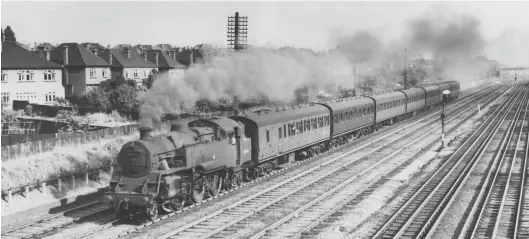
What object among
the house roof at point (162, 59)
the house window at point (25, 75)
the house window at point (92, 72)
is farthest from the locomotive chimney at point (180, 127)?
the house roof at point (162, 59)

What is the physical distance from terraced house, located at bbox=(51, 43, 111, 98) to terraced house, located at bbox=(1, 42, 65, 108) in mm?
1069

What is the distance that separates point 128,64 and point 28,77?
13605 mm

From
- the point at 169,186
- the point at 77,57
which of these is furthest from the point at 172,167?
the point at 77,57

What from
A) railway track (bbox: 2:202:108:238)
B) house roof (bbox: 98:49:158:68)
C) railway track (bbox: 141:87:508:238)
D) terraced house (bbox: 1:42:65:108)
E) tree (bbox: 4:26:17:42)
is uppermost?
tree (bbox: 4:26:17:42)

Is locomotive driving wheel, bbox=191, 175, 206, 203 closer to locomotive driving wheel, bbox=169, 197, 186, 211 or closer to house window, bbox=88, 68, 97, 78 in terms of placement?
locomotive driving wheel, bbox=169, 197, 186, 211

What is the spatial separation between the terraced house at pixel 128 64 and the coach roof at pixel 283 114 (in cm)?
3373

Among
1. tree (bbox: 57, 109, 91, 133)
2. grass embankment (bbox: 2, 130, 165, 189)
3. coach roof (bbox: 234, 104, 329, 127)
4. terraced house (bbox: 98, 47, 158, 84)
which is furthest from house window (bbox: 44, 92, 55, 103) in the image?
coach roof (bbox: 234, 104, 329, 127)

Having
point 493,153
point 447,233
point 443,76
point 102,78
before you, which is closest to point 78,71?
point 102,78

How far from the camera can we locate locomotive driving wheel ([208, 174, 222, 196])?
68.9 feet

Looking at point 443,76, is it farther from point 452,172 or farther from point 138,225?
point 138,225

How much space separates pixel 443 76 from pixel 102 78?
270 ft

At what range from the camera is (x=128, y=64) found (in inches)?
2530

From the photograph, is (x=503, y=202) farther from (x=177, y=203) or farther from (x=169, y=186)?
(x=169, y=186)

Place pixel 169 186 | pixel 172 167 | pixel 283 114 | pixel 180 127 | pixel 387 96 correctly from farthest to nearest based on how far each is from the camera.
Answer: pixel 387 96 → pixel 283 114 → pixel 180 127 → pixel 172 167 → pixel 169 186
